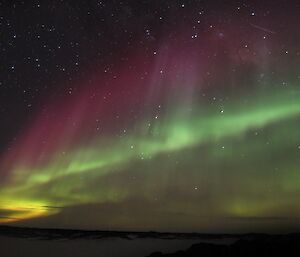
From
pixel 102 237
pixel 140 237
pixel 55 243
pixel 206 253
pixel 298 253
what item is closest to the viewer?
pixel 298 253

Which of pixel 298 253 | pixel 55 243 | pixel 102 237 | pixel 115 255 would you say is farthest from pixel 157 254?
pixel 102 237

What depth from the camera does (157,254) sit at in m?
32.2

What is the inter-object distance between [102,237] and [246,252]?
49.8m

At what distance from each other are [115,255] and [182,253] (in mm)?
16196

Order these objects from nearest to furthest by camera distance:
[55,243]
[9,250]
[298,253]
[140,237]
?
[298,253], [9,250], [55,243], [140,237]

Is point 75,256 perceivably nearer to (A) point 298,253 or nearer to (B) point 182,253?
(B) point 182,253

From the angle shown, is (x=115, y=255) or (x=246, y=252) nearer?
(x=246, y=252)

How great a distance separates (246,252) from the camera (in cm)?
2972

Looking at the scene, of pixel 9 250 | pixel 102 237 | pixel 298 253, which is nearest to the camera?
pixel 298 253

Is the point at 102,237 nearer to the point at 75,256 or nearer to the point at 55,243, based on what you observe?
the point at 55,243

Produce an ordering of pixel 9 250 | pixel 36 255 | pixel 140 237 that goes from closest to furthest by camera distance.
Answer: pixel 36 255 → pixel 9 250 → pixel 140 237

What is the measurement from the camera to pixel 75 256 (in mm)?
48750

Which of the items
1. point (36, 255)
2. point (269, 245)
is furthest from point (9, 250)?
point (269, 245)

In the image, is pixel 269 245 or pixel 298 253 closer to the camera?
pixel 298 253
